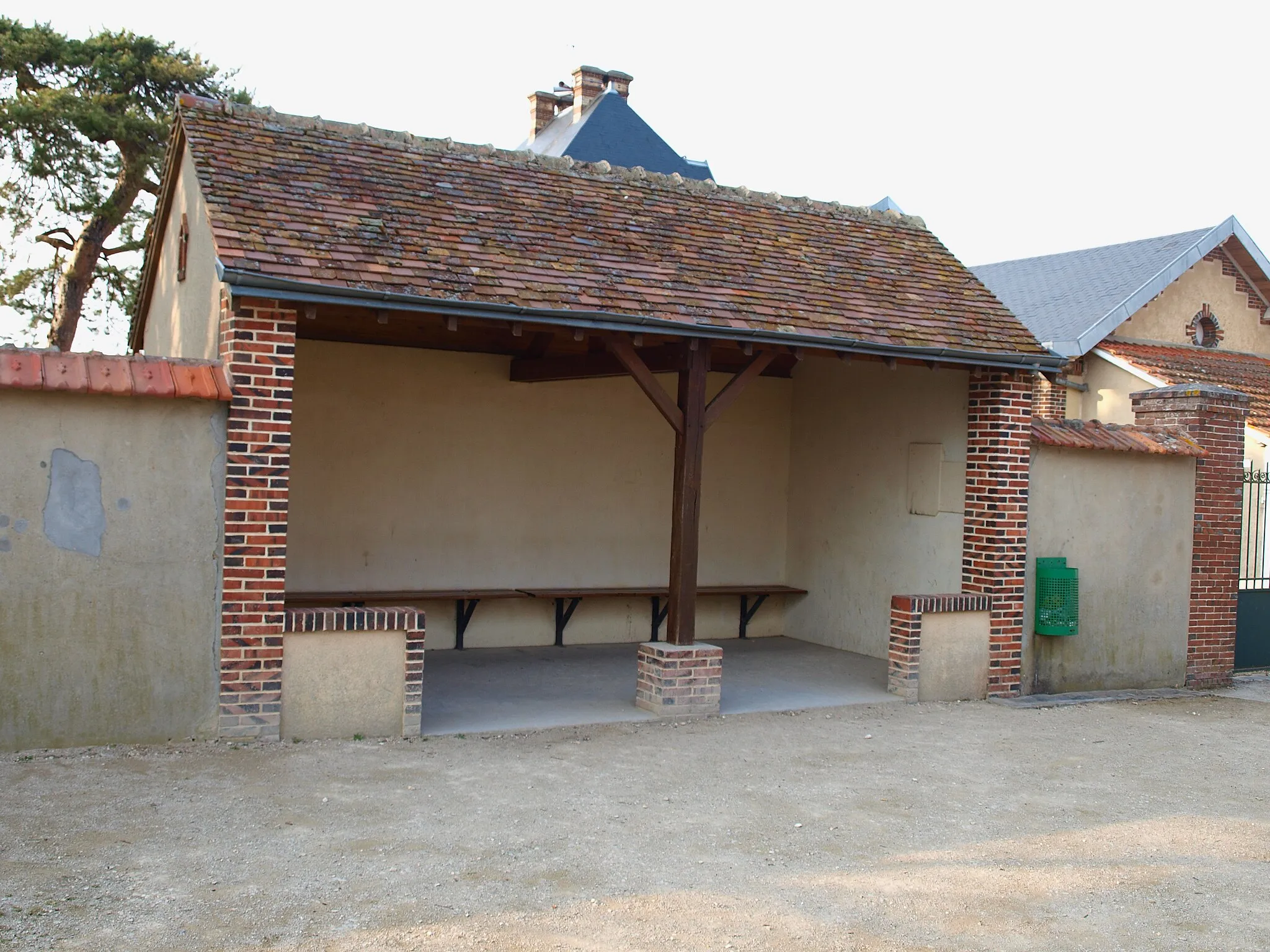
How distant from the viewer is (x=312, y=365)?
960cm

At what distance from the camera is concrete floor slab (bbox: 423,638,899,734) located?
25.0 ft

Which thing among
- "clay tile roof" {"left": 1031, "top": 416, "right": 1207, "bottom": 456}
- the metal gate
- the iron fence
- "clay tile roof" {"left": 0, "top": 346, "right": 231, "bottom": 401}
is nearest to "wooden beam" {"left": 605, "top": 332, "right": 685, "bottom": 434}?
"clay tile roof" {"left": 0, "top": 346, "right": 231, "bottom": 401}

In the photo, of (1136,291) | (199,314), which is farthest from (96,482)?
(1136,291)

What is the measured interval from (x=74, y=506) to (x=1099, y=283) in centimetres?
1537

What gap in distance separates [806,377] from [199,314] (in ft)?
19.0

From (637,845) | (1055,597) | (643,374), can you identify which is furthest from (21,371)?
(1055,597)

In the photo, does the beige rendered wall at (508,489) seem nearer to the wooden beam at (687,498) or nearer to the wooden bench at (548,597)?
the wooden bench at (548,597)

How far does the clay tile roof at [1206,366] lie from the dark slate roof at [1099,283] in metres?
0.50

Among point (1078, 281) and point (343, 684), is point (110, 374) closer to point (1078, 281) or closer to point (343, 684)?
point (343, 684)

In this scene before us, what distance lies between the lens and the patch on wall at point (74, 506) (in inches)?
238

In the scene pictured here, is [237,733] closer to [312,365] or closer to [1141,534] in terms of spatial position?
[312,365]

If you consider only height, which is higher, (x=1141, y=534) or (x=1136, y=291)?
(x=1136, y=291)

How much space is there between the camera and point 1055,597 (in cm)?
900

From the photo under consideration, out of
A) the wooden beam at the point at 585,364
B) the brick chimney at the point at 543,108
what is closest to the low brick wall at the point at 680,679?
the wooden beam at the point at 585,364
